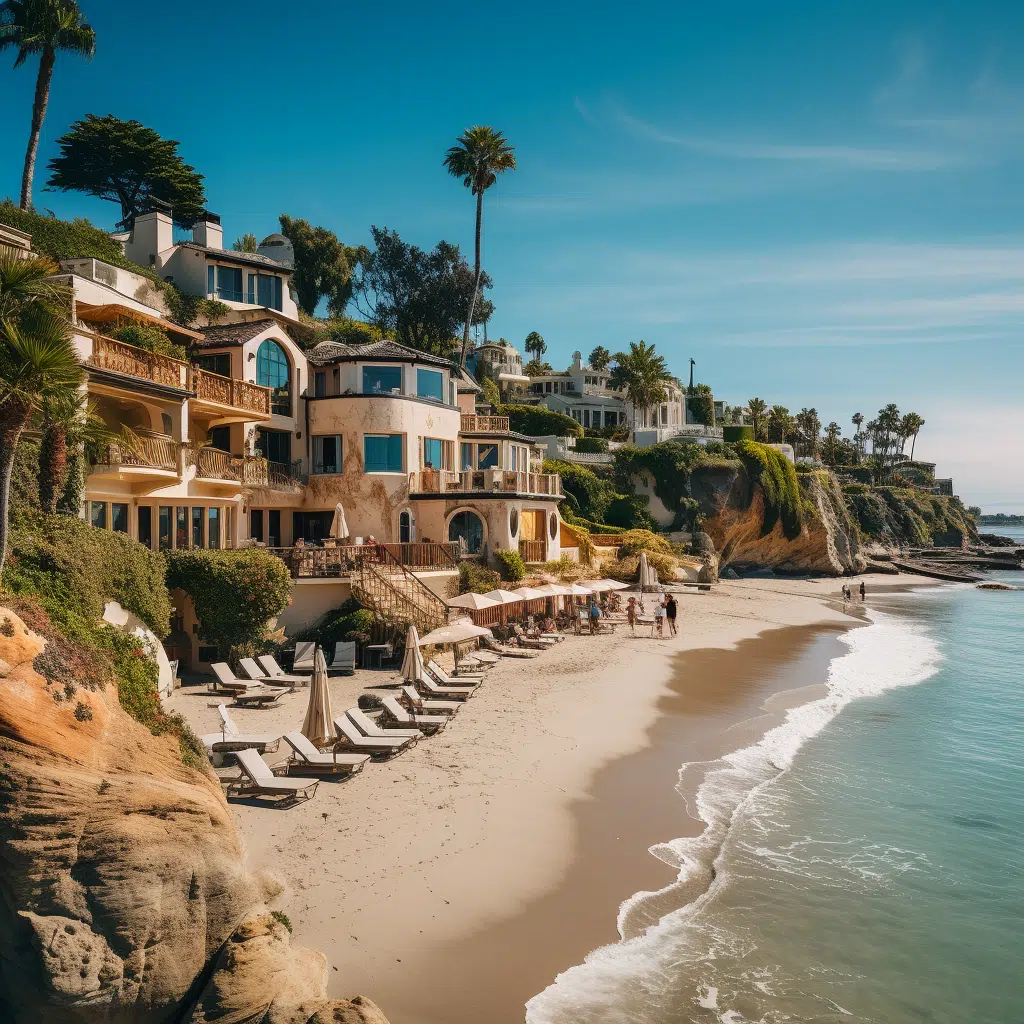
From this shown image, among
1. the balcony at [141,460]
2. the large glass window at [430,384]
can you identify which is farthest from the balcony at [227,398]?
the large glass window at [430,384]

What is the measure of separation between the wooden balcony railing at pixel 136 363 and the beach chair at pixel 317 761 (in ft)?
36.5

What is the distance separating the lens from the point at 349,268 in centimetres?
7056

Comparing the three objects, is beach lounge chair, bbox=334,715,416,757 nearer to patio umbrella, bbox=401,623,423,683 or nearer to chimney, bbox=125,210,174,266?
patio umbrella, bbox=401,623,423,683

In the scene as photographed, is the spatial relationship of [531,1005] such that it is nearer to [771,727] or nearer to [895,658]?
[771,727]

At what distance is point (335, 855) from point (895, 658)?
2901 cm

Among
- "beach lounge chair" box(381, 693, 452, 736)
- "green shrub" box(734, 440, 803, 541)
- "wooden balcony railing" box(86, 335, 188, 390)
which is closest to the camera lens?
"beach lounge chair" box(381, 693, 452, 736)

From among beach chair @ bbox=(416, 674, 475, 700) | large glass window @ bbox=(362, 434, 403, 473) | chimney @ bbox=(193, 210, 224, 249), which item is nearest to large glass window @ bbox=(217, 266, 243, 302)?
chimney @ bbox=(193, 210, 224, 249)

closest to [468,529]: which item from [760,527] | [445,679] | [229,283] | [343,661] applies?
[343,661]

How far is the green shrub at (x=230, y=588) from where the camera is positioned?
2258cm

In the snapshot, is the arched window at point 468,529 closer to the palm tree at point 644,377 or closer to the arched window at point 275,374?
the arched window at point 275,374

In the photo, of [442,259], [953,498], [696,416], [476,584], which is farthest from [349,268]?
[953,498]

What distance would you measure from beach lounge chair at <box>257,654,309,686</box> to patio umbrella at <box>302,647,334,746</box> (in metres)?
6.26

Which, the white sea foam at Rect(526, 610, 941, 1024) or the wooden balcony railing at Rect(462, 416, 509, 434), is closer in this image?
the white sea foam at Rect(526, 610, 941, 1024)

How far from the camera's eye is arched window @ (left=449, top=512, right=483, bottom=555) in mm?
35656
